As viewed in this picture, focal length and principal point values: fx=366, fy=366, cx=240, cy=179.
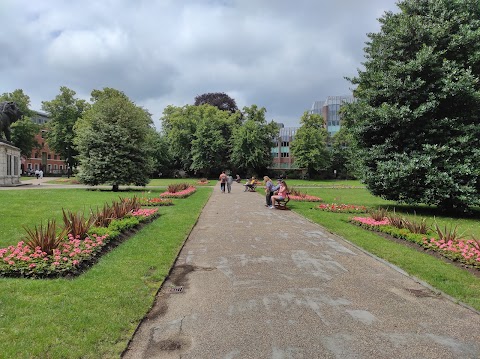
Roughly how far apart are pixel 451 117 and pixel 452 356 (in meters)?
14.2

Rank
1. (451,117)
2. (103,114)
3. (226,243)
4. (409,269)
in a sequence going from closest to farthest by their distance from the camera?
(409,269), (226,243), (451,117), (103,114)

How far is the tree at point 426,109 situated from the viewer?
14336mm

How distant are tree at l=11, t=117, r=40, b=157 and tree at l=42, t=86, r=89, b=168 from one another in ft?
12.3

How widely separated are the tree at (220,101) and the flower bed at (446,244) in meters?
66.9

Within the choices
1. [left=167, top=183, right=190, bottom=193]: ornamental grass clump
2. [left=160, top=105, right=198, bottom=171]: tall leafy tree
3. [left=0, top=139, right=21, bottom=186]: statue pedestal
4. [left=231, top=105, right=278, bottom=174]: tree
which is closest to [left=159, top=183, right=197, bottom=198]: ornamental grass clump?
[left=167, top=183, right=190, bottom=193]: ornamental grass clump

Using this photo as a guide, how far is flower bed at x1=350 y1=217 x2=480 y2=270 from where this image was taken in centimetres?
741

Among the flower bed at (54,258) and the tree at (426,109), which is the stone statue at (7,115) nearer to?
the flower bed at (54,258)

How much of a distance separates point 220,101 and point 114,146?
1975 inches

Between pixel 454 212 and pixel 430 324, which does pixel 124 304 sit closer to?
pixel 430 324

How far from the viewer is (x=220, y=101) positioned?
7619 centimetres

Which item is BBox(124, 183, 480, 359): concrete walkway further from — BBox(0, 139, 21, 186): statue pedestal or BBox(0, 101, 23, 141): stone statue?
BBox(0, 101, 23, 141): stone statue

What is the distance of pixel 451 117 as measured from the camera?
15.4 metres

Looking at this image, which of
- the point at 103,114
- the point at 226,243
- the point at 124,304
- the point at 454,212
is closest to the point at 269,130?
the point at 103,114

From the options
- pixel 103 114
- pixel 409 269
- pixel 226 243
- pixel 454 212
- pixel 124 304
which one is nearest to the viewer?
pixel 124 304
